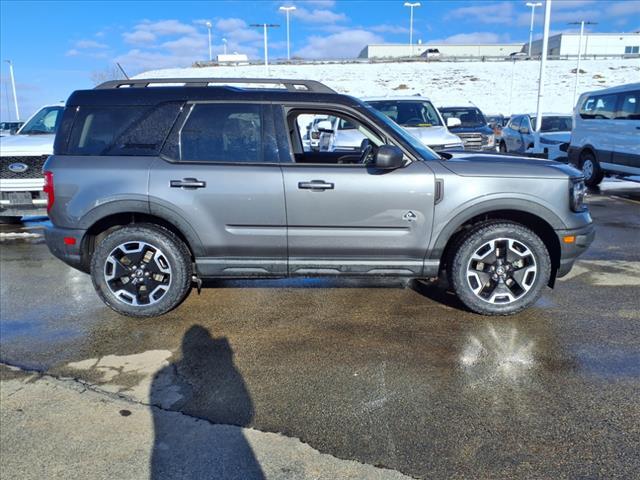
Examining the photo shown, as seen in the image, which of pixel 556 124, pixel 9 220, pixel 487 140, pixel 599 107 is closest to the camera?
pixel 9 220

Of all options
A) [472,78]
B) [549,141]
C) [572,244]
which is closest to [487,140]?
[549,141]

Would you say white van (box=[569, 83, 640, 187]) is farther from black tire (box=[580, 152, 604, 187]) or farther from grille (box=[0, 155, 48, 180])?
grille (box=[0, 155, 48, 180])

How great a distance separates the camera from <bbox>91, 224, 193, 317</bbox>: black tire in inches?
169

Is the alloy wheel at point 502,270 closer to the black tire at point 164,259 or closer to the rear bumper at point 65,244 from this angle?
the black tire at point 164,259

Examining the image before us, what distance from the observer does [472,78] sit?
5356 centimetres

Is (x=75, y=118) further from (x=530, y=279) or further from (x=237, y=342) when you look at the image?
(x=530, y=279)

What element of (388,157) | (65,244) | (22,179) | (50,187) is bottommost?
(65,244)

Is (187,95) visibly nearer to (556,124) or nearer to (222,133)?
(222,133)

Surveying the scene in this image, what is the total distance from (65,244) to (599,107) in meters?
11.6

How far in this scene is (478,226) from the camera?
4285 mm

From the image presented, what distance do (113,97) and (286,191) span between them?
173 cm

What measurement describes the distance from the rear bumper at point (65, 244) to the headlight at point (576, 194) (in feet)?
13.7

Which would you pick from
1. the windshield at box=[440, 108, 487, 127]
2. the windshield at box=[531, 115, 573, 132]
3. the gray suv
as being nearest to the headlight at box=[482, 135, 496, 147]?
the windshield at box=[440, 108, 487, 127]

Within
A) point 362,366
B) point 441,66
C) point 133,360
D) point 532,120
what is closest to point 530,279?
point 362,366
